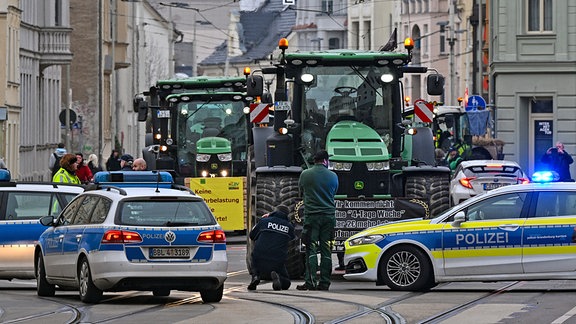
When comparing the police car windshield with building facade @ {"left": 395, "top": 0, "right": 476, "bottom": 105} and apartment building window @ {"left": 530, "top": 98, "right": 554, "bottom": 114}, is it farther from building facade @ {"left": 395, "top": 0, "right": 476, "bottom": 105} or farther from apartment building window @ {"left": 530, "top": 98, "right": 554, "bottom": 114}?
building facade @ {"left": 395, "top": 0, "right": 476, "bottom": 105}

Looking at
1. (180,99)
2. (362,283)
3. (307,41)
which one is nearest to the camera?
(362,283)

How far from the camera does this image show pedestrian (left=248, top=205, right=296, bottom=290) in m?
23.9

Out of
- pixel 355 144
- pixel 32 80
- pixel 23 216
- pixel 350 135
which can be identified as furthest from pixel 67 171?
pixel 32 80

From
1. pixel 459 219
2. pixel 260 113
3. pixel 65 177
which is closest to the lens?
pixel 459 219

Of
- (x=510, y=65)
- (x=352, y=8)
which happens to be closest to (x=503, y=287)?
(x=510, y=65)

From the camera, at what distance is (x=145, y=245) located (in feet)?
67.0

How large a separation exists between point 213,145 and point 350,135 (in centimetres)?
1256

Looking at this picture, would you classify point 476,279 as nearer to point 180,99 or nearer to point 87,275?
point 87,275

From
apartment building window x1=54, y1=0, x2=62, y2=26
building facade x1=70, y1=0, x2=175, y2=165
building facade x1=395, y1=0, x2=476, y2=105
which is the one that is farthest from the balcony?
building facade x1=395, y1=0, x2=476, y2=105

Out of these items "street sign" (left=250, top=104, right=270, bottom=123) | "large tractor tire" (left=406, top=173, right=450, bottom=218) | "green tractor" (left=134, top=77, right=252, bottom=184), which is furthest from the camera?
"green tractor" (left=134, top=77, right=252, bottom=184)

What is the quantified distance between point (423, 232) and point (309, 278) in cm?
171

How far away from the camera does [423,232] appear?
22953 mm

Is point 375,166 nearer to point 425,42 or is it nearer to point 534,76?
point 534,76

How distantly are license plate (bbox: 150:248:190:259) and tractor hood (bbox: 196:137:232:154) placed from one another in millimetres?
17924
